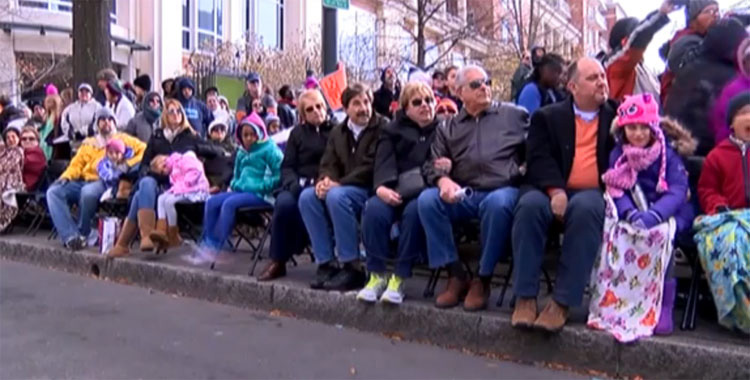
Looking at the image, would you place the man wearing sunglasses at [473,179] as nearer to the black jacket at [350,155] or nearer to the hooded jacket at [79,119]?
the black jacket at [350,155]

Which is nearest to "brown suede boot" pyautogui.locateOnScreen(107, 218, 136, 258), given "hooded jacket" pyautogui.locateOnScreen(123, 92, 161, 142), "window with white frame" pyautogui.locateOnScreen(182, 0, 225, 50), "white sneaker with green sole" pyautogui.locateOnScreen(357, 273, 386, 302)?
"hooded jacket" pyautogui.locateOnScreen(123, 92, 161, 142)

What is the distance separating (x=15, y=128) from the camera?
1055 cm

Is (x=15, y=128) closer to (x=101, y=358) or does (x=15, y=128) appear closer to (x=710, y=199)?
(x=101, y=358)

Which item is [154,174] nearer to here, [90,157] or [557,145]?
[90,157]

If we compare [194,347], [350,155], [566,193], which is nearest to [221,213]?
[350,155]

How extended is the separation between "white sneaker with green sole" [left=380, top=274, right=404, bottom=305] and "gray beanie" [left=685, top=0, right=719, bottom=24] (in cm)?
285

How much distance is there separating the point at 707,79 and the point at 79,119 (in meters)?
8.23

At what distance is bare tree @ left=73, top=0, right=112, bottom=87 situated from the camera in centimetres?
1203

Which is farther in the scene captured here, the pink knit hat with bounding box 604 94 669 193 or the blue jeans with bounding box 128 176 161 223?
the blue jeans with bounding box 128 176 161 223

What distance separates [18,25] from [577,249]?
20976 millimetres

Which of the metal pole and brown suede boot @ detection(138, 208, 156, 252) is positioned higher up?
the metal pole

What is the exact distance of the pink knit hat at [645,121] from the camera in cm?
488

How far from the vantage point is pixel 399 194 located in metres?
5.80

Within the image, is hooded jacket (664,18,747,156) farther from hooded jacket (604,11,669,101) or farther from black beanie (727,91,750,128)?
hooded jacket (604,11,669,101)
